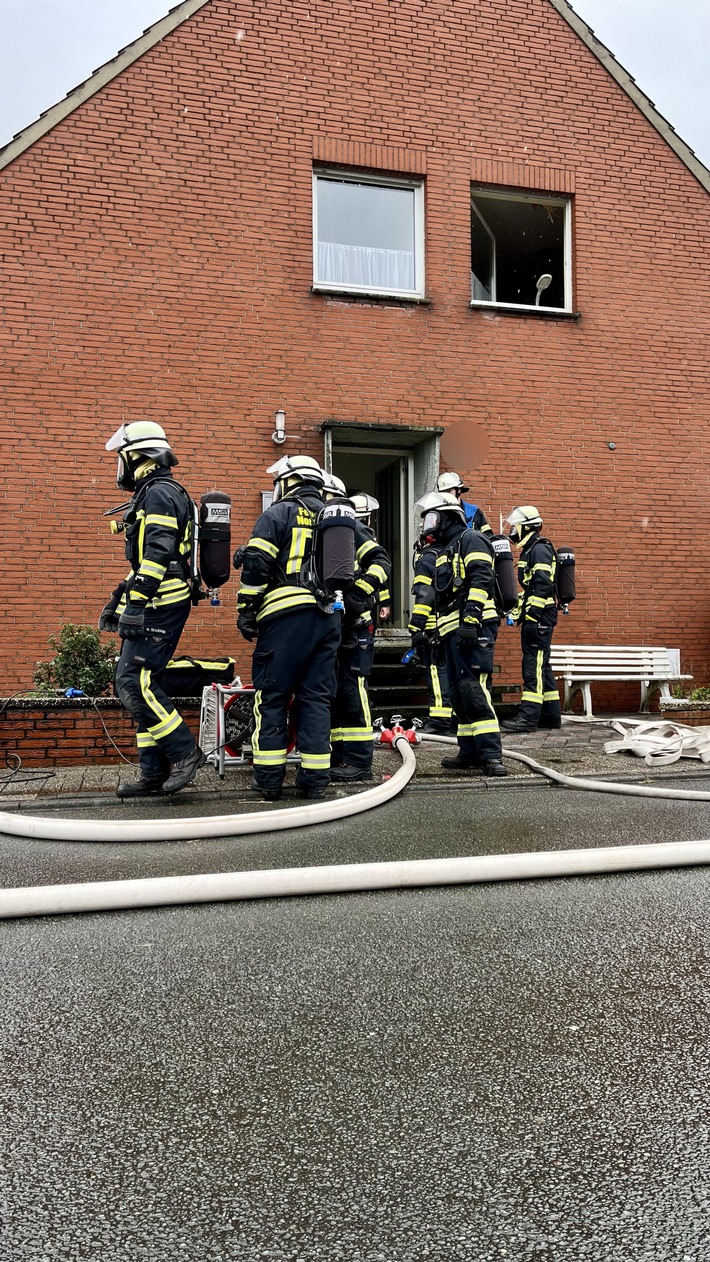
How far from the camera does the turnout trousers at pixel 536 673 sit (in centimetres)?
935

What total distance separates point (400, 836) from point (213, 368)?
6862 millimetres

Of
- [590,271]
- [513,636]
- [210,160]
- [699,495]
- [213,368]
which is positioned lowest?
[513,636]

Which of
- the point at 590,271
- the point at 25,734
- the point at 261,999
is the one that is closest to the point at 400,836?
the point at 261,999

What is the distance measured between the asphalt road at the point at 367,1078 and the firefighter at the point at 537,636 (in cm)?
547

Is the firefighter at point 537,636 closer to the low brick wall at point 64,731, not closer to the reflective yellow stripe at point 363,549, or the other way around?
the reflective yellow stripe at point 363,549

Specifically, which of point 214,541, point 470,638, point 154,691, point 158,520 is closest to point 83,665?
point 154,691

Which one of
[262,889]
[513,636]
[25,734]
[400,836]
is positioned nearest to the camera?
[262,889]

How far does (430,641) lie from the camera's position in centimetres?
795

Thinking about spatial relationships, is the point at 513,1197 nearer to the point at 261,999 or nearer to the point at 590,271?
the point at 261,999

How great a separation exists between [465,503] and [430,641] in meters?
1.70

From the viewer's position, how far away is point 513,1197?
1.81 m

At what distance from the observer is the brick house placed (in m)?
9.80

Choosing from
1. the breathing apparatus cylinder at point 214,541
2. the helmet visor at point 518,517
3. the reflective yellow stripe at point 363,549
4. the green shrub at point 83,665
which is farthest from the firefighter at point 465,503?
the green shrub at point 83,665

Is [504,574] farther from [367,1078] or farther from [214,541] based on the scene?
[367,1078]
